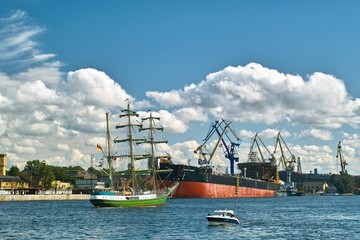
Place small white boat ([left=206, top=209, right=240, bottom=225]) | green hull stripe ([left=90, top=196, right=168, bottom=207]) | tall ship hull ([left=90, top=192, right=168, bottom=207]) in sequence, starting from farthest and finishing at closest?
green hull stripe ([left=90, top=196, right=168, bottom=207]) < tall ship hull ([left=90, top=192, right=168, bottom=207]) < small white boat ([left=206, top=209, right=240, bottom=225])

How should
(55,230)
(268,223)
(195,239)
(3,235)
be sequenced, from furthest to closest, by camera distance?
(268,223) → (55,230) → (3,235) → (195,239)

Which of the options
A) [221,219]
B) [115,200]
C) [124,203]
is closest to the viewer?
[221,219]

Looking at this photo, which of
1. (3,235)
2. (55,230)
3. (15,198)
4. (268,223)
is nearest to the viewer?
(3,235)

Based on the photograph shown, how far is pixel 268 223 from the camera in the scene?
9256 centimetres

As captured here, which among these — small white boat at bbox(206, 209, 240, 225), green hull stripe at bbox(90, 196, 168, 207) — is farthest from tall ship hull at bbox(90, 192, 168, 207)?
small white boat at bbox(206, 209, 240, 225)

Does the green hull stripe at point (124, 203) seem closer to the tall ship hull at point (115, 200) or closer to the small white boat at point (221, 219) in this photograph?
the tall ship hull at point (115, 200)

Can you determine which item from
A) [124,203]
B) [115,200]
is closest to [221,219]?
[115,200]

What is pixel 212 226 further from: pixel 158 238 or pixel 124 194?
pixel 124 194

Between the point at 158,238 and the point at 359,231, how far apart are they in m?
28.9

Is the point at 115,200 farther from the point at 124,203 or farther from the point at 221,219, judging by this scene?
the point at 221,219

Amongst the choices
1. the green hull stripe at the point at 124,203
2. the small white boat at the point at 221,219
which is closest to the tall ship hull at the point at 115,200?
the green hull stripe at the point at 124,203

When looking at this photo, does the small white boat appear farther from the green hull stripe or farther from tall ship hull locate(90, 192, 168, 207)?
the green hull stripe

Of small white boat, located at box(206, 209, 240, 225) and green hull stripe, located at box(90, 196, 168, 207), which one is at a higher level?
green hull stripe, located at box(90, 196, 168, 207)

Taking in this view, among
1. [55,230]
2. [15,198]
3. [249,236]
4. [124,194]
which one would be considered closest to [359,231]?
[249,236]
